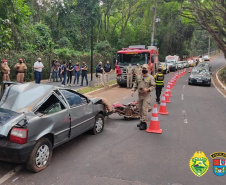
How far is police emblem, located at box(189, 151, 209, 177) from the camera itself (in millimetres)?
4314

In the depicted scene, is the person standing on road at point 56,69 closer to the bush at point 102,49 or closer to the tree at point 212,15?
the tree at point 212,15

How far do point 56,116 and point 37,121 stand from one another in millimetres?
510

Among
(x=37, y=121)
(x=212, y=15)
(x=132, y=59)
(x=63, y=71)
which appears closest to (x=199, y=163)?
(x=37, y=121)

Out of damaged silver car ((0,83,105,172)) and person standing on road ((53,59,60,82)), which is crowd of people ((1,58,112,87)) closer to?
person standing on road ((53,59,60,82))

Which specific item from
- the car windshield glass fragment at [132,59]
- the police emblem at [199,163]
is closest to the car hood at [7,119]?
the police emblem at [199,163]

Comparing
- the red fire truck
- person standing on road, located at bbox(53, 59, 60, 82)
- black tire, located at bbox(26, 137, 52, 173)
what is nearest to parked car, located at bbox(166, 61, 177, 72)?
the red fire truck

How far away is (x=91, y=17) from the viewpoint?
30.8 m

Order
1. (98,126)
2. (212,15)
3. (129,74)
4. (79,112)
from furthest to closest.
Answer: (212,15) < (129,74) < (98,126) < (79,112)

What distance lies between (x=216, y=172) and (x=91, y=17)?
96.2 feet

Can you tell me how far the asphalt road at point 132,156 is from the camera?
389cm

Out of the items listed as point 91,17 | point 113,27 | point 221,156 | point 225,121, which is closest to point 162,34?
point 113,27

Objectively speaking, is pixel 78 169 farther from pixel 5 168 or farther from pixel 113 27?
pixel 113 27

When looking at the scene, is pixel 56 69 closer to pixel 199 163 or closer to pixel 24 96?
pixel 24 96

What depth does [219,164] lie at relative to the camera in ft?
15.3
